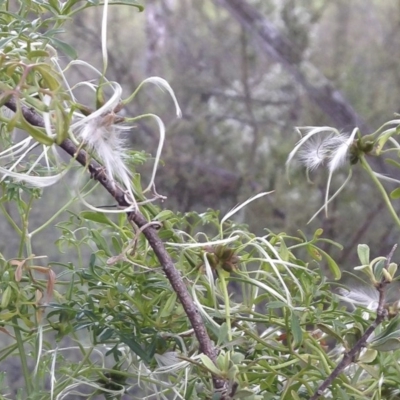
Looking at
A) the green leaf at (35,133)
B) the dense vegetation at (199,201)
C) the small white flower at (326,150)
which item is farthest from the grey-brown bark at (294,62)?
the green leaf at (35,133)

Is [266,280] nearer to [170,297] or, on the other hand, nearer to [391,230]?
[170,297]

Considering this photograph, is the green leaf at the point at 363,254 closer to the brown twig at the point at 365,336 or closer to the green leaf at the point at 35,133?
the brown twig at the point at 365,336

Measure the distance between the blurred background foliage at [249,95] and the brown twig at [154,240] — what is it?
3.14ft

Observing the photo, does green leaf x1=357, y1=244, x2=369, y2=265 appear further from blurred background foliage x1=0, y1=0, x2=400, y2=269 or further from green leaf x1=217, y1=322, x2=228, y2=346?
blurred background foliage x1=0, y1=0, x2=400, y2=269

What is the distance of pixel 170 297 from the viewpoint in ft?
0.89

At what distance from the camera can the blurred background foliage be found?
50.2 inches

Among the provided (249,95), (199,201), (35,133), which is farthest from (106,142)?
(249,95)

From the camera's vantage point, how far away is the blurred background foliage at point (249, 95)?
127cm

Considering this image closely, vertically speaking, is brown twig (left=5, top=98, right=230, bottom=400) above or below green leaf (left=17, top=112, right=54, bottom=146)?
below

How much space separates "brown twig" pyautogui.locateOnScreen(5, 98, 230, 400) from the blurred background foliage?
3.14ft

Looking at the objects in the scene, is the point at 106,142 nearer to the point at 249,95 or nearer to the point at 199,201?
the point at 199,201

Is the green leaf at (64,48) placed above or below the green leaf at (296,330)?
above

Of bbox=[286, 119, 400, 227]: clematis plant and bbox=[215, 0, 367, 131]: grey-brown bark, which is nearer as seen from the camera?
bbox=[286, 119, 400, 227]: clematis plant

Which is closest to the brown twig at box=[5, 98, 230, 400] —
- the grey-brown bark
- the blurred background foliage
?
the blurred background foliage
